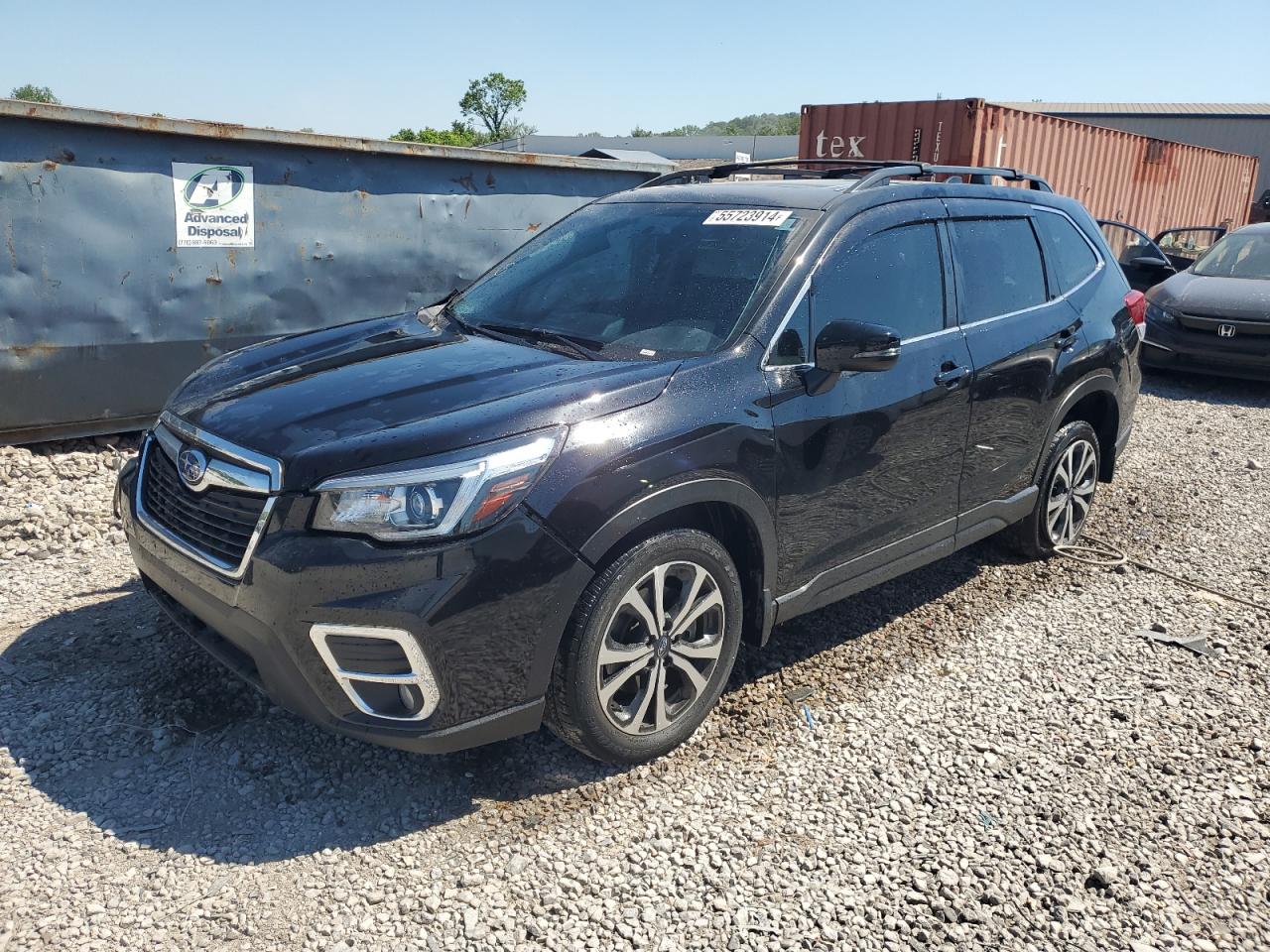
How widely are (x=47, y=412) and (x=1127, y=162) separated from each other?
15870 mm

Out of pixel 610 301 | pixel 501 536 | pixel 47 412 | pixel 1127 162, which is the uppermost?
pixel 1127 162

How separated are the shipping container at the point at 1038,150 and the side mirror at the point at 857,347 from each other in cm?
953

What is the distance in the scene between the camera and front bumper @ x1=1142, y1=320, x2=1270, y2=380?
896cm

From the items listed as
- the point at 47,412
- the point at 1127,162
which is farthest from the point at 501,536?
the point at 1127,162

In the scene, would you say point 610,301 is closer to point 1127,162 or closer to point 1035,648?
point 1035,648

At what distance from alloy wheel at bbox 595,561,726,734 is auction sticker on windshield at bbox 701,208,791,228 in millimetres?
1354

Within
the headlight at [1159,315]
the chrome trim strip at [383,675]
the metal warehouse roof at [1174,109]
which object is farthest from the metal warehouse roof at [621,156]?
the metal warehouse roof at [1174,109]

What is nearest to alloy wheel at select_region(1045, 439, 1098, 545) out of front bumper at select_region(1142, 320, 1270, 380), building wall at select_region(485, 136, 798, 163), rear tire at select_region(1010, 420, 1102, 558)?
rear tire at select_region(1010, 420, 1102, 558)

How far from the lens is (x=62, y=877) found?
261cm

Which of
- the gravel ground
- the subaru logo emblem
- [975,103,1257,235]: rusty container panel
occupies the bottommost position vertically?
the gravel ground

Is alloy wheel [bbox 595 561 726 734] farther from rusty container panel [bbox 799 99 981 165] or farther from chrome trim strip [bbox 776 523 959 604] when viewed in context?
rusty container panel [bbox 799 99 981 165]

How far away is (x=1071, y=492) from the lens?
5023 millimetres

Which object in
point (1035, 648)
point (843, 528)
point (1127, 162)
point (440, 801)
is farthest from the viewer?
point (1127, 162)

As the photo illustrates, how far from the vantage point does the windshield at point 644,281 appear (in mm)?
3367
